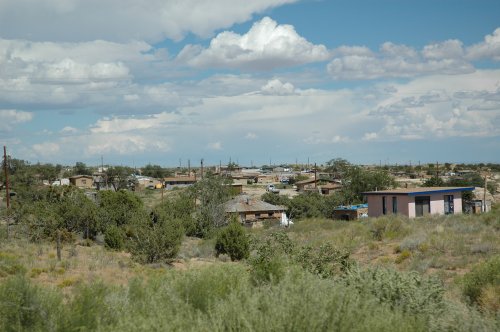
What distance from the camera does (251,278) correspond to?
13516 mm

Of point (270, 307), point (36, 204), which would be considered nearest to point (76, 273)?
point (270, 307)

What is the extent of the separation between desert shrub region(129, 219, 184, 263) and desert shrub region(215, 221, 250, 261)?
3476 millimetres

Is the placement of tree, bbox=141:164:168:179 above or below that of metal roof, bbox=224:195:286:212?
above

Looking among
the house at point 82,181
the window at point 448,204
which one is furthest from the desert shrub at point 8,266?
the house at point 82,181

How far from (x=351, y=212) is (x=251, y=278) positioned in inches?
1808

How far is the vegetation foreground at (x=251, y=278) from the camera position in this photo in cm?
782

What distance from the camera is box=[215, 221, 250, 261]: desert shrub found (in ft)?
109

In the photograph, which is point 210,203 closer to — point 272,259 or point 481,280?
point 272,259

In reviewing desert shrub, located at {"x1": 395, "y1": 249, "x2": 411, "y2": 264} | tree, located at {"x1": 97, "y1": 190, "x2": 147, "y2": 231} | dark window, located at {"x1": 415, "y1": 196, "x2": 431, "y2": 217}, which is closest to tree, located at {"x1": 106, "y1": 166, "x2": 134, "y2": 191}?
tree, located at {"x1": 97, "y1": 190, "x2": 147, "y2": 231}

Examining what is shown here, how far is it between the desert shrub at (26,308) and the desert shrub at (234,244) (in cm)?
2298

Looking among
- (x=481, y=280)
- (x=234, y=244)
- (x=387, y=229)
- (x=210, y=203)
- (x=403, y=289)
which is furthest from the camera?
(x=210, y=203)

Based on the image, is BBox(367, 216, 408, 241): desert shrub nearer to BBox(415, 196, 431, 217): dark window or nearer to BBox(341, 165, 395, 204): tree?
BBox(415, 196, 431, 217): dark window

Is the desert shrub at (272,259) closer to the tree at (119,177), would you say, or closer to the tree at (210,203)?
the tree at (210,203)

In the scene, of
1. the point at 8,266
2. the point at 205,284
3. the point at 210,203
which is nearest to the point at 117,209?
the point at 210,203
